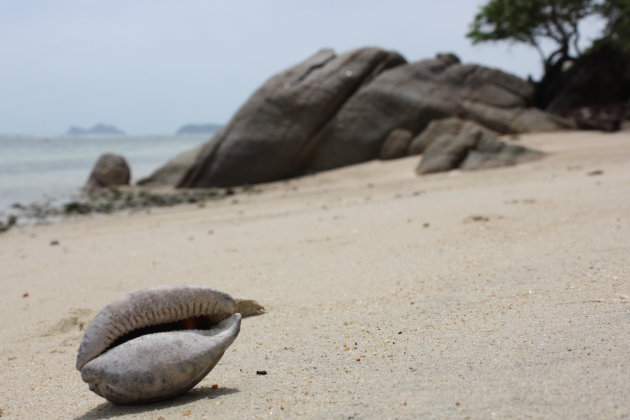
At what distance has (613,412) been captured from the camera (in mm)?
1951

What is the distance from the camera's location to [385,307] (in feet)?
11.8

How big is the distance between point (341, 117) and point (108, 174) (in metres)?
7.20

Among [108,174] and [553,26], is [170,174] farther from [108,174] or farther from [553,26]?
[553,26]

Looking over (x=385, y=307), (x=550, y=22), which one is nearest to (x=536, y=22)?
(x=550, y=22)

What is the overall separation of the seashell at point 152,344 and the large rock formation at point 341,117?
1382 cm

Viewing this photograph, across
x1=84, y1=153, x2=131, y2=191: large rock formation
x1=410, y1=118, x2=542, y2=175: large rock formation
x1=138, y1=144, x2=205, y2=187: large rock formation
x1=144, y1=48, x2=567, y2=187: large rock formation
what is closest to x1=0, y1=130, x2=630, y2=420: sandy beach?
x1=410, y1=118, x2=542, y2=175: large rock formation

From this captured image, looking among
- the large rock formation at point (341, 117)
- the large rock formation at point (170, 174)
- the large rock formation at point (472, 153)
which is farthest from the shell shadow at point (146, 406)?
the large rock formation at point (170, 174)

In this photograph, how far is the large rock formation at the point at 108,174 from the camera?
63.1 ft

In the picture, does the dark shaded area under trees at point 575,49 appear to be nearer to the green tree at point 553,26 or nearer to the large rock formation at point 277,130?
the green tree at point 553,26

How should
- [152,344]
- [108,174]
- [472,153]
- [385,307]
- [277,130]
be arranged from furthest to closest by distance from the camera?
[108,174] → [277,130] → [472,153] → [385,307] → [152,344]

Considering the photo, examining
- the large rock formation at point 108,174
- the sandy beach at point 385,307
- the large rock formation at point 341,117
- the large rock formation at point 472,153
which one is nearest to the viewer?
the sandy beach at point 385,307

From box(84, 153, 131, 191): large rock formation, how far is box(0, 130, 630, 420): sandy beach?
11.2 metres

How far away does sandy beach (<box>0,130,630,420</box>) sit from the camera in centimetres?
231

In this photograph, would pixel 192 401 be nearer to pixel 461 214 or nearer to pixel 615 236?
pixel 615 236
